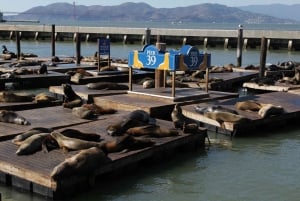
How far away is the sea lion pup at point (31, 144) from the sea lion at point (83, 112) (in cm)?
213

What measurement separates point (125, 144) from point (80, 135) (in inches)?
28.1

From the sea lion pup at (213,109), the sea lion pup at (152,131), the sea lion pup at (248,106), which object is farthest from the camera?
the sea lion pup at (248,106)

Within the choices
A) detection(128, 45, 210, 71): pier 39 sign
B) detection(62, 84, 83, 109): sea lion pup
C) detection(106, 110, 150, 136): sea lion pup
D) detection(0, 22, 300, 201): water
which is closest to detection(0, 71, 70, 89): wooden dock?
detection(128, 45, 210, 71): pier 39 sign

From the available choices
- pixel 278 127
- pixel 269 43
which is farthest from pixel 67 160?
pixel 269 43

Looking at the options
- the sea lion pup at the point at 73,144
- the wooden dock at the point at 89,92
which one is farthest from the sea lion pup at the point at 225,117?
the sea lion pup at the point at 73,144

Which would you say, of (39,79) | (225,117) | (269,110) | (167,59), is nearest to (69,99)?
(167,59)

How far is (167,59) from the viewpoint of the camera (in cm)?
1127

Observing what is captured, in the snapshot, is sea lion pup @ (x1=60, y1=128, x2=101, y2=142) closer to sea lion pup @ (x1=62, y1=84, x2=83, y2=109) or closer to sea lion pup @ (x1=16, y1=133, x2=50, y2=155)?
sea lion pup @ (x1=16, y1=133, x2=50, y2=155)

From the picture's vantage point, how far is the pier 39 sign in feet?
36.7

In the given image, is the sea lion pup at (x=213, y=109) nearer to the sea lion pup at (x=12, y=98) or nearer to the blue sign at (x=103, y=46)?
the sea lion pup at (x=12, y=98)

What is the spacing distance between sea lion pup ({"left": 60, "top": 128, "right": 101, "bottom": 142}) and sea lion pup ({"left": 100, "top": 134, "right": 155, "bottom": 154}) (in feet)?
0.92

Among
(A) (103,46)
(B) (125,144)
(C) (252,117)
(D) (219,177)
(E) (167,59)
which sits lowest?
(D) (219,177)

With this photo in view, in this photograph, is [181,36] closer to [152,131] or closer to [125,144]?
[152,131]

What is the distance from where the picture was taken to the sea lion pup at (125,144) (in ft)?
24.0
